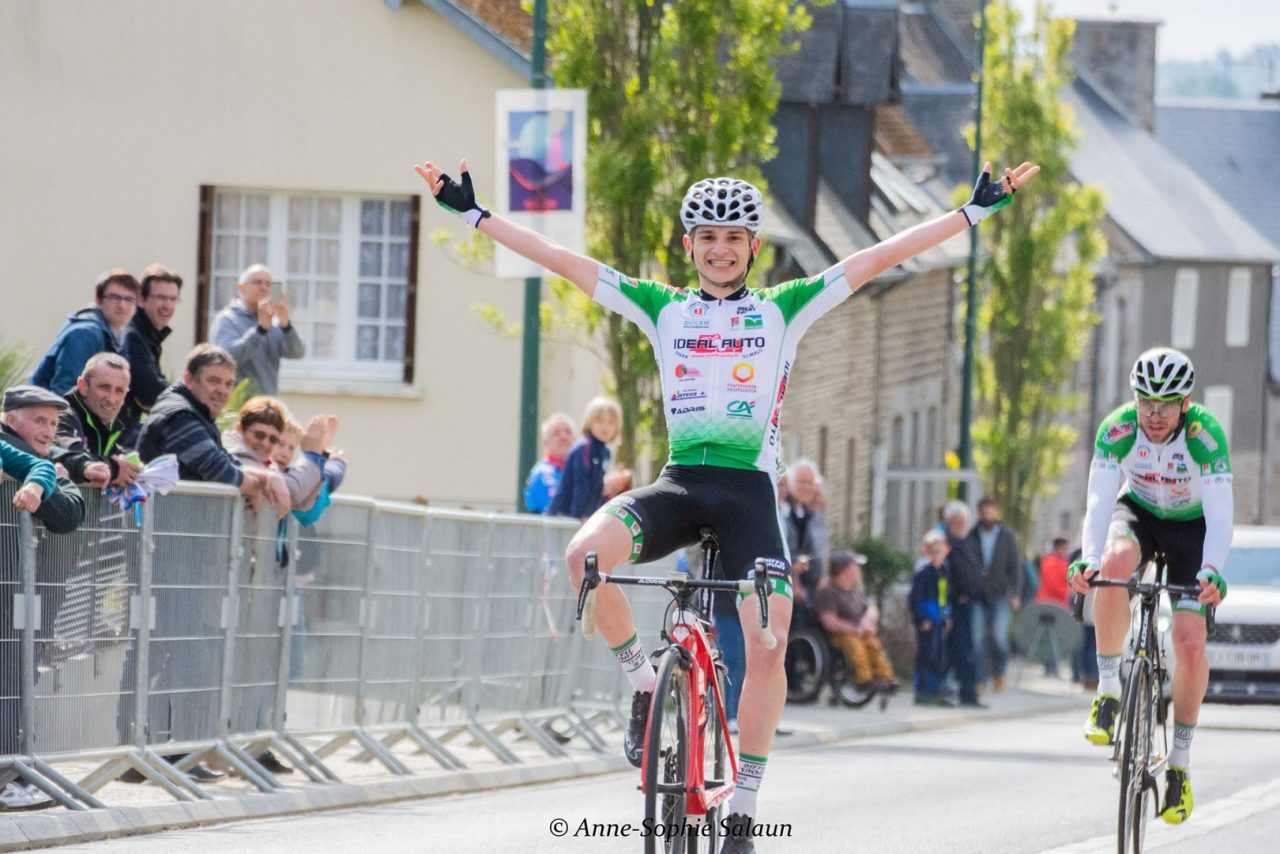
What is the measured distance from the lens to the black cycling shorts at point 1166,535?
10555mm

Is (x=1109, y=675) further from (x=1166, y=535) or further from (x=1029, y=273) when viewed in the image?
(x=1029, y=273)

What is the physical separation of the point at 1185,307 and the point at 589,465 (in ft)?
160

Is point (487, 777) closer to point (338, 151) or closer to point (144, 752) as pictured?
point (144, 752)

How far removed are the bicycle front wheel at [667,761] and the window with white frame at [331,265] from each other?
1660 cm

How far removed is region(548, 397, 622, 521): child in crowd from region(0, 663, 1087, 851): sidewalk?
5.35 ft

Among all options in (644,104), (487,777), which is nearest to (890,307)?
(644,104)

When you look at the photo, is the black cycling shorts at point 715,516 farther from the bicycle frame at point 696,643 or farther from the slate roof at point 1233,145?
the slate roof at point 1233,145

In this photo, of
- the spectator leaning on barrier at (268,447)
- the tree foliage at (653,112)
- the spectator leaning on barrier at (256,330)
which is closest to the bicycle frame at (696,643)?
the spectator leaning on barrier at (268,447)

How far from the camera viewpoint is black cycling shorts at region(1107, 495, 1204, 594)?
10.6m

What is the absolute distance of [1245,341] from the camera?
6631 cm

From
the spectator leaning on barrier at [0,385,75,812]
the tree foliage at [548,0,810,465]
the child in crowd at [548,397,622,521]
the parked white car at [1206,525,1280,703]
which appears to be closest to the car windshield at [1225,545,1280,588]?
the parked white car at [1206,525,1280,703]

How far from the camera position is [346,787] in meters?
12.3

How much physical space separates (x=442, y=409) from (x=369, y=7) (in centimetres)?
412

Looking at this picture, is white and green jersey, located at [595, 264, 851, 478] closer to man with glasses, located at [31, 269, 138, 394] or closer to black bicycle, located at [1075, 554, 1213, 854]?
black bicycle, located at [1075, 554, 1213, 854]
